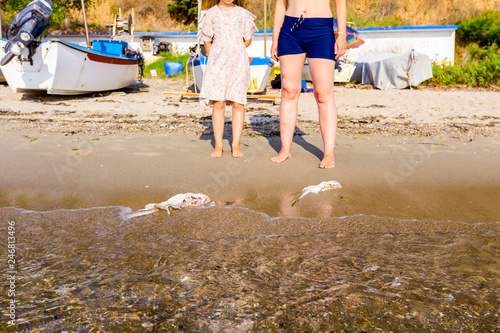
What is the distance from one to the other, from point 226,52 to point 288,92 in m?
0.72

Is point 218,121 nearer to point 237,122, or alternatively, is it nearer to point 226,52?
point 237,122

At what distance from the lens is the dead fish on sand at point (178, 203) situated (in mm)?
2830

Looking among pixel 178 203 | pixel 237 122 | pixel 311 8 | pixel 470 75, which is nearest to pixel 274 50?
pixel 311 8

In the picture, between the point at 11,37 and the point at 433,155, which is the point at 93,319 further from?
the point at 11,37

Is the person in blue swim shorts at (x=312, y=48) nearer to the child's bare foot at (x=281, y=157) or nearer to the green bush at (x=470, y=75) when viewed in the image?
the child's bare foot at (x=281, y=157)

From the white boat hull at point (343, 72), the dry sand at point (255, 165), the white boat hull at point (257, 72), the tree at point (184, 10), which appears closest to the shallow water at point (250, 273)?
the dry sand at point (255, 165)

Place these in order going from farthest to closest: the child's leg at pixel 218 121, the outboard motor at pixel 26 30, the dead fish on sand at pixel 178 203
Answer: the outboard motor at pixel 26 30 → the child's leg at pixel 218 121 → the dead fish on sand at pixel 178 203

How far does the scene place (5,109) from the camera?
7918 mm

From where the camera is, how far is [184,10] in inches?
1267

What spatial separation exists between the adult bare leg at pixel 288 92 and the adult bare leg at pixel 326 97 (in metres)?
0.12

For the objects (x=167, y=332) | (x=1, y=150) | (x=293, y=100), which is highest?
(x=293, y=100)

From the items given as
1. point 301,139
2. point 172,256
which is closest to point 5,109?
point 301,139

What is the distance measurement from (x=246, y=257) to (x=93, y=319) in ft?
2.56

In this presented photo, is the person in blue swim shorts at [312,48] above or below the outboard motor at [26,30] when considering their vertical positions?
below
